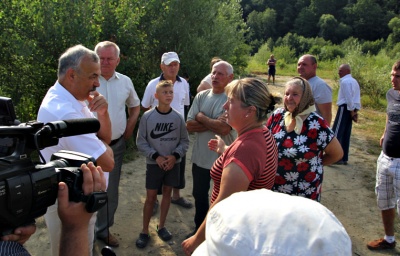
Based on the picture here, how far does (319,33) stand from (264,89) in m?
67.4

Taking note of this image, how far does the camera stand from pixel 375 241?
3988 mm

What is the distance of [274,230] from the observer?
0.85m

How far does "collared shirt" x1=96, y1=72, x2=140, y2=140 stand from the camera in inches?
145

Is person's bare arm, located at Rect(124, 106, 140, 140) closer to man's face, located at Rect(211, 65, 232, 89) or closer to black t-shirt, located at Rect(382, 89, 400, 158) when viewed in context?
man's face, located at Rect(211, 65, 232, 89)

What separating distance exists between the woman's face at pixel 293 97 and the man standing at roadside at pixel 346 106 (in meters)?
4.15

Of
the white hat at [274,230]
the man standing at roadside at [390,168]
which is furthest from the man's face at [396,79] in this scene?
the white hat at [274,230]

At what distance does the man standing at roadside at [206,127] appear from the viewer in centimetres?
360

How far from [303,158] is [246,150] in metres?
0.89

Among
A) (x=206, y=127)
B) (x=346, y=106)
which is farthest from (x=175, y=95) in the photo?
(x=346, y=106)

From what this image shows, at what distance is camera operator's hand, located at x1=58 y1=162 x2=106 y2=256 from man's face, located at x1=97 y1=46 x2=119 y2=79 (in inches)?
92.0

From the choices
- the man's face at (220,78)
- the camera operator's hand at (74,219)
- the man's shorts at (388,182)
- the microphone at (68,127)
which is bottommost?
the man's shorts at (388,182)

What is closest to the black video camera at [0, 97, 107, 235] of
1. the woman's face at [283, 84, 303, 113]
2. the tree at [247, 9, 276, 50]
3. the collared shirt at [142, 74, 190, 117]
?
the woman's face at [283, 84, 303, 113]

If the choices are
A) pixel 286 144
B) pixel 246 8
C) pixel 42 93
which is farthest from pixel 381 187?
pixel 246 8

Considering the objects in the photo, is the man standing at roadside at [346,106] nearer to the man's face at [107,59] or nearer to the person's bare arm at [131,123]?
the person's bare arm at [131,123]
